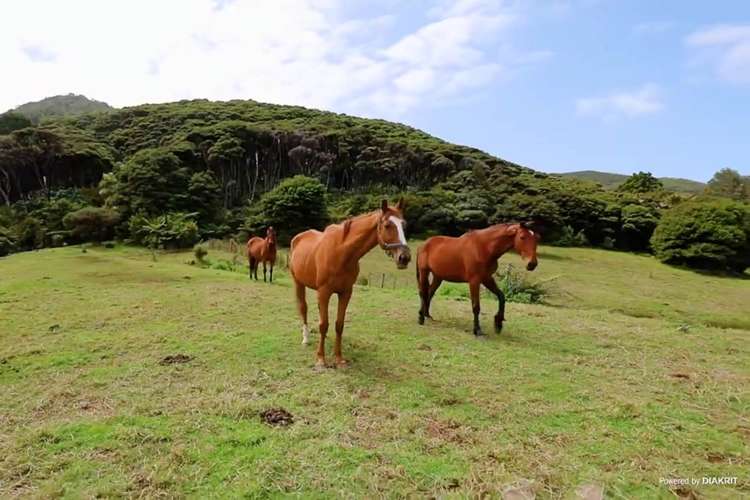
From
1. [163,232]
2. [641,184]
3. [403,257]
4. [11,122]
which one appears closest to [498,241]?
[403,257]

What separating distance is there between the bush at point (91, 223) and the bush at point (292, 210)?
974cm

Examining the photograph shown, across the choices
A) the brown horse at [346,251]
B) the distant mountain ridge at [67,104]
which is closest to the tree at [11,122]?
the brown horse at [346,251]

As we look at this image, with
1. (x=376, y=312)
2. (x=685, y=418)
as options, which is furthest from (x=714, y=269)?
(x=685, y=418)

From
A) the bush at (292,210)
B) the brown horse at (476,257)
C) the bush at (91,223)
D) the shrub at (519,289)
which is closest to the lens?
the brown horse at (476,257)

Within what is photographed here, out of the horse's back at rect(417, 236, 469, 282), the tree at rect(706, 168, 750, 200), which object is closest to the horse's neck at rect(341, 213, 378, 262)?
the horse's back at rect(417, 236, 469, 282)

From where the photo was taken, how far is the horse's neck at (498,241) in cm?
763

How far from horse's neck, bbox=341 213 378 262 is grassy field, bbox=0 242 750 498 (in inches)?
58.5

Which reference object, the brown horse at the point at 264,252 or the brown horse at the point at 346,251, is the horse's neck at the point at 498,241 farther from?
the brown horse at the point at 264,252

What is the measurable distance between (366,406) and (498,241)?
3.98 metres

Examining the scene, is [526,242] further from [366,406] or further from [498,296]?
[366,406]

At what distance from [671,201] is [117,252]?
157 ft

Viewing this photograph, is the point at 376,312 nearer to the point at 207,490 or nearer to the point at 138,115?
the point at 207,490

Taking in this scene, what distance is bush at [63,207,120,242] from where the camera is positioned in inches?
1217

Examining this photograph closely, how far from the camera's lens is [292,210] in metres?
36.7
